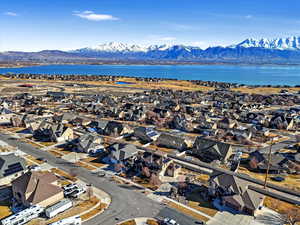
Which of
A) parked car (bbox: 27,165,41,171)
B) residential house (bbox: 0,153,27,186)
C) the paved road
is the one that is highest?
residential house (bbox: 0,153,27,186)

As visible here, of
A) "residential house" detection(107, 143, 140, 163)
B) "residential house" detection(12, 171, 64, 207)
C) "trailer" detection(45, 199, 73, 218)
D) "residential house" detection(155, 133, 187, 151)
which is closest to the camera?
"trailer" detection(45, 199, 73, 218)

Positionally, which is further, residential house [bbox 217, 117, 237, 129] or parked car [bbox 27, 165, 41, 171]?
residential house [bbox 217, 117, 237, 129]

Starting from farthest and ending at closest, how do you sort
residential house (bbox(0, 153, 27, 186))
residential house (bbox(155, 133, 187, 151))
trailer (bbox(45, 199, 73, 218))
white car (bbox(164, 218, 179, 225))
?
residential house (bbox(155, 133, 187, 151))
residential house (bbox(0, 153, 27, 186))
trailer (bbox(45, 199, 73, 218))
white car (bbox(164, 218, 179, 225))

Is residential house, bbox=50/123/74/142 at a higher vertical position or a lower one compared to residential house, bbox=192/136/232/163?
higher

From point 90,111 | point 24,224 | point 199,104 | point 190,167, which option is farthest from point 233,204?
point 199,104

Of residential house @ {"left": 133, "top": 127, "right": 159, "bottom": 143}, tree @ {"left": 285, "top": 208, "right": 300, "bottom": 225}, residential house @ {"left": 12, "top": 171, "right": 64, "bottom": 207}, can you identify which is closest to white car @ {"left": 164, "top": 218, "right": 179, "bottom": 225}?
tree @ {"left": 285, "top": 208, "right": 300, "bottom": 225}

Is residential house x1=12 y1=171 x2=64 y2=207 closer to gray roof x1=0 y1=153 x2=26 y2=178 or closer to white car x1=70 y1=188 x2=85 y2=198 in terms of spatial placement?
white car x1=70 y1=188 x2=85 y2=198

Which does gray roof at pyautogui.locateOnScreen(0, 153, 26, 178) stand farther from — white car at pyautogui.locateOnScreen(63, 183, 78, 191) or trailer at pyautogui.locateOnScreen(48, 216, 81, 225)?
trailer at pyautogui.locateOnScreen(48, 216, 81, 225)
